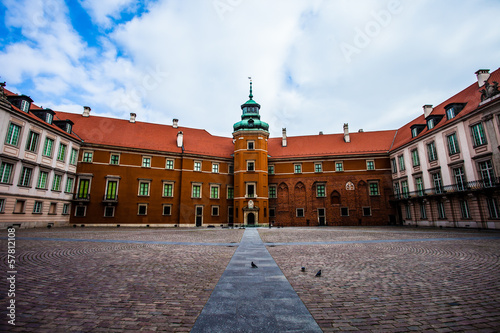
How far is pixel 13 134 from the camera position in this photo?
23.7 meters

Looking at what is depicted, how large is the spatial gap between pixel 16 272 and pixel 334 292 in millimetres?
7818

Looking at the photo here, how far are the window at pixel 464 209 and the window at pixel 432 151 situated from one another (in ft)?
18.2

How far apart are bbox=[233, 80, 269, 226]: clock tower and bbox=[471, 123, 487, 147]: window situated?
24.1 meters

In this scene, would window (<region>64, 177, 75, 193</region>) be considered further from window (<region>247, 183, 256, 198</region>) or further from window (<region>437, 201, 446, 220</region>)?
window (<region>437, 201, 446, 220</region>)

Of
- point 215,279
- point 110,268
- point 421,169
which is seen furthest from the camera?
point 421,169

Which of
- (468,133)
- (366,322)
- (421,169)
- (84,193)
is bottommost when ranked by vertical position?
(366,322)

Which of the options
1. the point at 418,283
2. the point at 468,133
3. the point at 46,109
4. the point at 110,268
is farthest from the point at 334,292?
the point at 46,109

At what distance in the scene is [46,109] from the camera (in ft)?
91.7

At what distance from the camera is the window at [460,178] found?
82.6 feet

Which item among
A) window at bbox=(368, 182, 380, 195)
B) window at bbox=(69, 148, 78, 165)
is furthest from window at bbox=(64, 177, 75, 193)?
window at bbox=(368, 182, 380, 195)

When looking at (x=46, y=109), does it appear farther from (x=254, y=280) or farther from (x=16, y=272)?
(x=254, y=280)

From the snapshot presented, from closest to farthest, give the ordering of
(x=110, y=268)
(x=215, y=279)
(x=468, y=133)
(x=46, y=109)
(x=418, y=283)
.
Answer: (x=418, y=283) < (x=215, y=279) < (x=110, y=268) < (x=468, y=133) < (x=46, y=109)

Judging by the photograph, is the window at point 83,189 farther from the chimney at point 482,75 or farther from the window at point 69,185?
the chimney at point 482,75

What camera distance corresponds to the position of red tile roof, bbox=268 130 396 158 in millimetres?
39822
